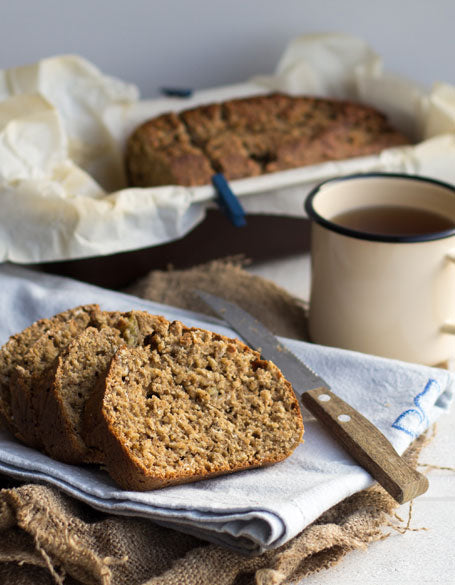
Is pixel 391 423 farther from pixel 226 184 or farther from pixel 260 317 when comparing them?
pixel 226 184

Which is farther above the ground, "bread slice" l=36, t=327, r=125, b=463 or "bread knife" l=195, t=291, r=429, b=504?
"bread slice" l=36, t=327, r=125, b=463

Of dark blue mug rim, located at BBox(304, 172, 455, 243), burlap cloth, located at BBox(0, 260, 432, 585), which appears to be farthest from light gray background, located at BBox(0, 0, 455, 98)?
burlap cloth, located at BBox(0, 260, 432, 585)

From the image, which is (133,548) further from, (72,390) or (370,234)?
(370,234)

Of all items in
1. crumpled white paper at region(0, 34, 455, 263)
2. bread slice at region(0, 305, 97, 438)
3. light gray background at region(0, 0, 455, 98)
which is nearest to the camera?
bread slice at region(0, 305, 97, 438)

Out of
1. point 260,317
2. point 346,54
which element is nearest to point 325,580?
point 260,317

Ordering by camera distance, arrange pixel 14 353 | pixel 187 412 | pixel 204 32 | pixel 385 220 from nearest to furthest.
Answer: pixel 187 412 < pixel 14 353 < pixel 385 220 < pixel 204 32

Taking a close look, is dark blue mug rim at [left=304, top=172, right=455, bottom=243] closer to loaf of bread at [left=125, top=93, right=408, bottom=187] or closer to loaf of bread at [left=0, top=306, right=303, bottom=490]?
loaf of bread at [left=0, top=306, right=303, bottom=490]

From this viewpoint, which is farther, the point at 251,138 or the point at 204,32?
the point at 204,32

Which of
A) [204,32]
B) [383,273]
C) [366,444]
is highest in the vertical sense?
[204,32]

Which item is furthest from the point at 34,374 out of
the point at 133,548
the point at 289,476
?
the point at 289,476
